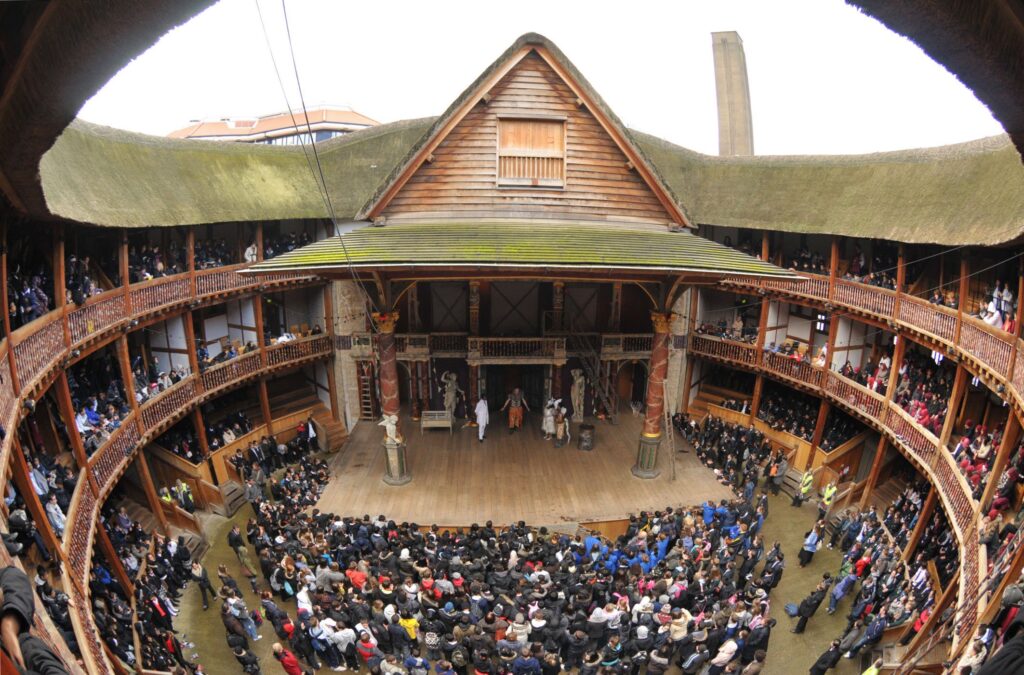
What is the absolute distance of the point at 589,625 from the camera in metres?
12.0

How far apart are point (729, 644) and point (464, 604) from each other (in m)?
5.40

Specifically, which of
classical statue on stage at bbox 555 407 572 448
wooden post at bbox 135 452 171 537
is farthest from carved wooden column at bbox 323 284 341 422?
classical statue on stage at bbox 555 407 572 448

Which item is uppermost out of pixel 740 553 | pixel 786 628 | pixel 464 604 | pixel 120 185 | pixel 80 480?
pixel 120 185

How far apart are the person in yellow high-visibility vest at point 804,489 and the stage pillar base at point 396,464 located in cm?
1299

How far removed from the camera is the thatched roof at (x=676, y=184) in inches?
587

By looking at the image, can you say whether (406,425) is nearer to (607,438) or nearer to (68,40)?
(607,438)

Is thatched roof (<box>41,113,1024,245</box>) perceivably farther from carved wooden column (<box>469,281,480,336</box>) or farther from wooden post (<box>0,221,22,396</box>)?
carved wooden column (<box>469,281,480,336</box>)

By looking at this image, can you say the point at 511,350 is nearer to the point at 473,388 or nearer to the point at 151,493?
the point at 473,388

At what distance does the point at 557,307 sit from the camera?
23.1m

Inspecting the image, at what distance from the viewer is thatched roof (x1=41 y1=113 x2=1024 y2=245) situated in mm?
14914

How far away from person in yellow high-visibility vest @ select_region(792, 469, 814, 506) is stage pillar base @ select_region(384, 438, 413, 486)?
13.0 metres

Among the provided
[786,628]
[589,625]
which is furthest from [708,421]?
[589,625]

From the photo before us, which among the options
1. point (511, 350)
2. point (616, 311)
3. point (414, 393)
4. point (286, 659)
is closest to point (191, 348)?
point (414, 393)

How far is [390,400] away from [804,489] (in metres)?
14.0
